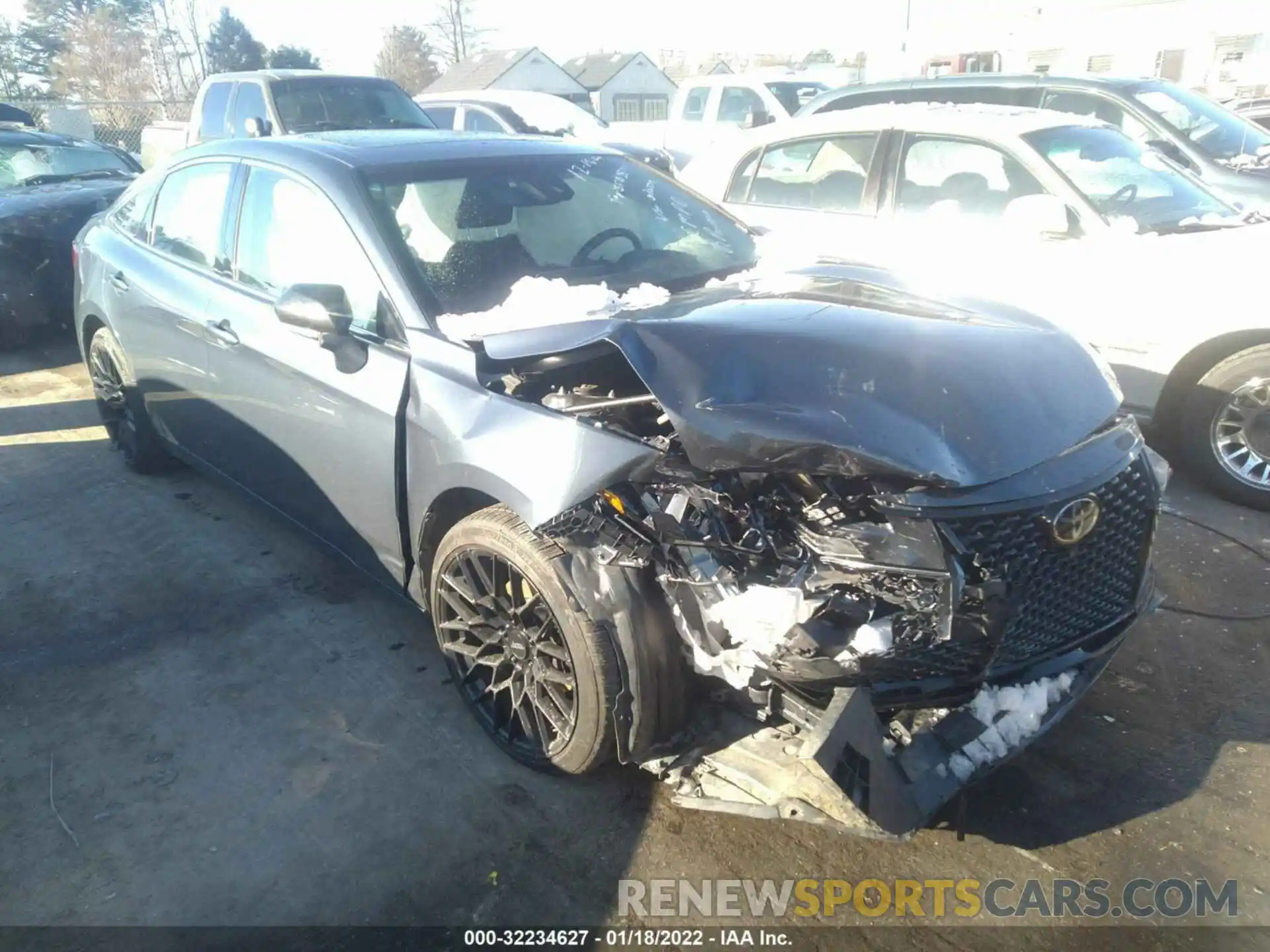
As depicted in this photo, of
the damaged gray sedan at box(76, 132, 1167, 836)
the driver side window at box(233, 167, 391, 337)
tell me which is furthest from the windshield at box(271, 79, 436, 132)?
the damaged gray sedan at box(76, 132, 1167, 836)

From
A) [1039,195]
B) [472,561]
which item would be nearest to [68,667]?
[472,561]

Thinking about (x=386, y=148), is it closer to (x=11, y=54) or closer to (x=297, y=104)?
(x=297, y=104)

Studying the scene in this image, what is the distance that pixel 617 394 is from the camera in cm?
272

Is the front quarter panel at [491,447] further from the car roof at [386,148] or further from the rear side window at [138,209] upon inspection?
the rear side window at [138,209]

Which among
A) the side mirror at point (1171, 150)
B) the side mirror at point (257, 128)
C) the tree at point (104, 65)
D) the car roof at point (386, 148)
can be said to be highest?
the tree at point (104, 65)

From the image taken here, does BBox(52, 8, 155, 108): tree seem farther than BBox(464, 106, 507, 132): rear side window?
Yes

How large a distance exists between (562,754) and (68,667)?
6.94 feet

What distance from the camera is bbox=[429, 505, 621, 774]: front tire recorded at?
2.56m

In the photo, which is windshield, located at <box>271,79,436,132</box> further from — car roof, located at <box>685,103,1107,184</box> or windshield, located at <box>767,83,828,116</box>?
windshield, located at <box>767,83,828,116</box>

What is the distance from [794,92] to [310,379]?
1217 cm

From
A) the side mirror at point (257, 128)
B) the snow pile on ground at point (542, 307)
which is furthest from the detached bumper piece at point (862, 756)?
the side mirror at point (257, 128)

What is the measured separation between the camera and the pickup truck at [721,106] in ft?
43.1

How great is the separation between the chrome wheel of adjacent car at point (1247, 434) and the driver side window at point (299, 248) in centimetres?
390

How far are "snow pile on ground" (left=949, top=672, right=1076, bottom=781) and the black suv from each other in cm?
574
